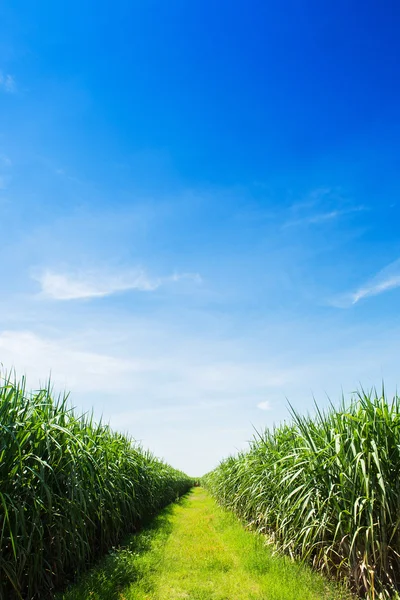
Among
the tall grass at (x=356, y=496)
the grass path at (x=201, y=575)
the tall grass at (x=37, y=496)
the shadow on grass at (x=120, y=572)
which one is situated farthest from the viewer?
the grass path at (x=201, y=575)

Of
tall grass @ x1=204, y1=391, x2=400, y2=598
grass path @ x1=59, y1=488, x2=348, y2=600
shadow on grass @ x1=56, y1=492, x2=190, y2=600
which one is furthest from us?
grass path @ x1=59, y1=488, x2=348, y2=600

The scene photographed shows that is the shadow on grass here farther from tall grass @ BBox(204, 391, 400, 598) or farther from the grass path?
tall grass @ BBox(204, 391, 400, 598)

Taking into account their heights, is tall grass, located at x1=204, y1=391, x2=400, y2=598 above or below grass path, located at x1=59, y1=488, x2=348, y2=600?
above

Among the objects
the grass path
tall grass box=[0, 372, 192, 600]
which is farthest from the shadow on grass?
tall grass box=[0, 372, 192, 600]

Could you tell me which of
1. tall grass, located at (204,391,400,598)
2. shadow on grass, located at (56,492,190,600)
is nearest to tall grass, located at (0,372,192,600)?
shadow on grass, located at (56,492,190,600)

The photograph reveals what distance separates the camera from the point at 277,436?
27.0 ft

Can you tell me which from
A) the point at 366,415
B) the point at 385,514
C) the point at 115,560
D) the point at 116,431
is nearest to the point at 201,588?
the point at 115,560

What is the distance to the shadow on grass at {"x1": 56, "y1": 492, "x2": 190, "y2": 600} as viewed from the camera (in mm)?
4301

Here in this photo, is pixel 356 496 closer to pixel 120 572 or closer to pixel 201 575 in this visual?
pixel 201 575

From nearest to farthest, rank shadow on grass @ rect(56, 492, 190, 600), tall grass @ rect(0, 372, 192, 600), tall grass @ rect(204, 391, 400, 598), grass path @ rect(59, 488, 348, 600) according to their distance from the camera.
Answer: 1. tall grass @ rect(0, 372, 192, 600)
2. tall grass @ rect(204, 391, 400, 598)
3. shadow on grass @ rect(56, 492, 190, 600)
4. grass path @ rect(59, 488, 348, 600)

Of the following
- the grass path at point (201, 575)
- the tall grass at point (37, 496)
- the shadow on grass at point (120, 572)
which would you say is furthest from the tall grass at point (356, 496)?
the tall grass at point (37, 496)

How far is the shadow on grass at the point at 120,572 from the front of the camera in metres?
4.30

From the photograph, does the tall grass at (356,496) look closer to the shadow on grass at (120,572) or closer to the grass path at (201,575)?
the grass path at (201,575)

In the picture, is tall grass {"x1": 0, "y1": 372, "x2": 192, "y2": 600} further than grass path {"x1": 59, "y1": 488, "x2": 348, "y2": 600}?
No
